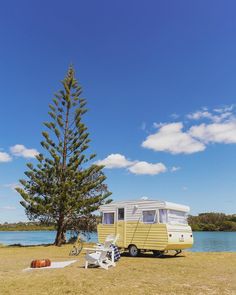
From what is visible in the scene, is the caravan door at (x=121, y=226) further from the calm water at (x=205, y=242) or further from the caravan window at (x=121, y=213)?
the calm water at (x=205, y=242)

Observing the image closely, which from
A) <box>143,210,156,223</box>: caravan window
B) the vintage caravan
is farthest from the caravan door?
<box>143,210,156,223</box>: caravan window

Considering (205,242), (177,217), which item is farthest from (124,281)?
(205,242)

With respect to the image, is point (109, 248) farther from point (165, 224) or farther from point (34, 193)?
point (34, 193)

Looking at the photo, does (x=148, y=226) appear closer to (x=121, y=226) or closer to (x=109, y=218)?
(x=121, y=226)

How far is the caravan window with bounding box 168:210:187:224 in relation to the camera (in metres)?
14.5

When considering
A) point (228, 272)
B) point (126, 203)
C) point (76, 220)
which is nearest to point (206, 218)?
point (76, 220)

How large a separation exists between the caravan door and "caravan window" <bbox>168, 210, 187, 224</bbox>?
2252mm

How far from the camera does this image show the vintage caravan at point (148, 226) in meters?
14.1

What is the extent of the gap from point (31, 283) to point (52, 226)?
18515 millimetres

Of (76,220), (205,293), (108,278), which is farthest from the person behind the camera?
(76,220)

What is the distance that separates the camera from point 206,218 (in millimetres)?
75000

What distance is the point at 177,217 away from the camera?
14.9 metres

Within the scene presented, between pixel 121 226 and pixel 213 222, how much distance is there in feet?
215

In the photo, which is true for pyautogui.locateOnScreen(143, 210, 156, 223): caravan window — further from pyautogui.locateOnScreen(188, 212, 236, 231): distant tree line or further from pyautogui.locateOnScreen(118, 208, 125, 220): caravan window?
pyautogui.locateOnScreen(188, 212, 236, 231): distant tree line
